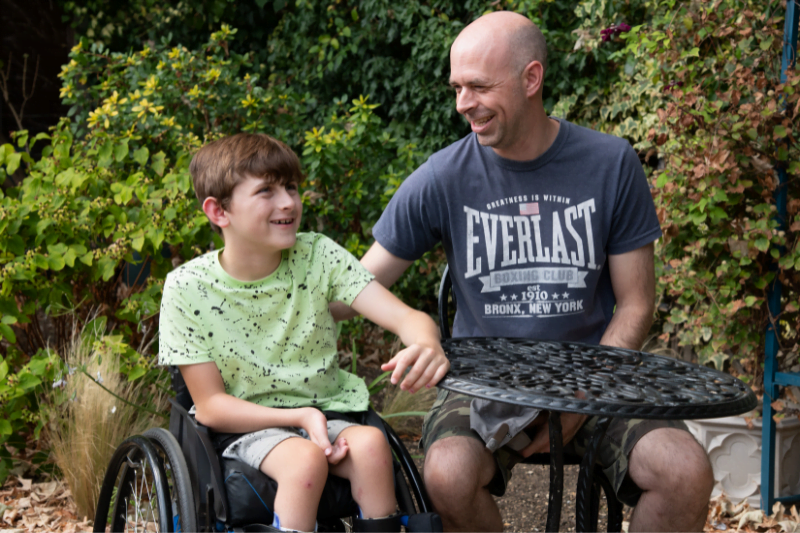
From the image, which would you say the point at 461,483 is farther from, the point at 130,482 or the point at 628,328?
the point at 130,482

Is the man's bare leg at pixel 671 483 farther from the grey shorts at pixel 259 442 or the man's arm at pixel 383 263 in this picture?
the man's arm at pixel 383 263

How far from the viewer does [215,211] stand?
1.86m

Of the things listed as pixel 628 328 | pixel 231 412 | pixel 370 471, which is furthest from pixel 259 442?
pixel 628 328

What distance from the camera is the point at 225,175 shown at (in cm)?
182

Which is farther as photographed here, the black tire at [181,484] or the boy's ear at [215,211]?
the boy's ear at [215,211]

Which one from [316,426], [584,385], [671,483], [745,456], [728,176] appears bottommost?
[745,456]

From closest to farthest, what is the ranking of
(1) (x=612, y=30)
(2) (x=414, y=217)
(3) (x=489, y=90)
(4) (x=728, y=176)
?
(3) (x=489, y=90) < (2) (x=414, y=217) < (4) (x=728, y=176) < (1) (x=612, y=30)

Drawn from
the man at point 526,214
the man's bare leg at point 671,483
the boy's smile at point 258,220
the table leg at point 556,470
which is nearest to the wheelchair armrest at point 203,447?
the boy's smile at point 258,220

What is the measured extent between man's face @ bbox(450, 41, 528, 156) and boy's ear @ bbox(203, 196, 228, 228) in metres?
0.71

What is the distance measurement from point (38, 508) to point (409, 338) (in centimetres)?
193

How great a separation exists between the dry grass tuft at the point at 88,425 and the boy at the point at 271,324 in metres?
1.14

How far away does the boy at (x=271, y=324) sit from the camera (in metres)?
1.63

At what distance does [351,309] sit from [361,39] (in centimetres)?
319

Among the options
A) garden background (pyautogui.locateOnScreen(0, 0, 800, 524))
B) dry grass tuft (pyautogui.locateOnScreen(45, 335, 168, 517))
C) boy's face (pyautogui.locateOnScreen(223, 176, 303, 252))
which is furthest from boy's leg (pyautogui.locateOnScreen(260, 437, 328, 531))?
dry grass tuft (pyautogui.locateOnScreen(45, 335, 168, 517))
